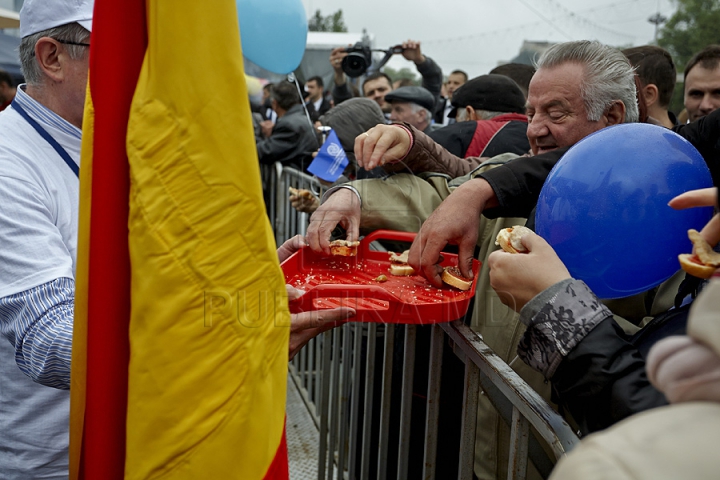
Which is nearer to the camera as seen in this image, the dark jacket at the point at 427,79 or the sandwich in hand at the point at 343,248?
the sandwich in hand at the point at 343,248

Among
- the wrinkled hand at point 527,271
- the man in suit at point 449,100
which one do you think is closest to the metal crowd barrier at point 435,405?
the wrinkled hand at point 527,271

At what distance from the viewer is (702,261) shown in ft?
3.10

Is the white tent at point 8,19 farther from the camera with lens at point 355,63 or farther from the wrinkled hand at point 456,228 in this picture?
the wrinkled hand at point 456,228

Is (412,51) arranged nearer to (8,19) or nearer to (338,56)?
(338,56)

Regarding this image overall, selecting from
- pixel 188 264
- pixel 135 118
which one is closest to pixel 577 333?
pixel 188 264

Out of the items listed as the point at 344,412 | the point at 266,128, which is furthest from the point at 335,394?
the point at 266,128

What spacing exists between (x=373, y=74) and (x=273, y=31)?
86.3 inches

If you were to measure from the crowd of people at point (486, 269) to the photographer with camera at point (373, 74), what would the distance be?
388 centimetres

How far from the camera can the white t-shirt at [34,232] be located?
1454 mm

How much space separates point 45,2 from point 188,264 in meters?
1.13

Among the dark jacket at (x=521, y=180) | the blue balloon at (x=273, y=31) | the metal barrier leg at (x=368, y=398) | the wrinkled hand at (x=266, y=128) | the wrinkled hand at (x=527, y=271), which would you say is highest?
the blue balloon at (x=273, y=31)

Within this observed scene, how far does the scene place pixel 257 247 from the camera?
1.07m

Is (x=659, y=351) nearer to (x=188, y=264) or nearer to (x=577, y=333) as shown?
(x=577, y=333)

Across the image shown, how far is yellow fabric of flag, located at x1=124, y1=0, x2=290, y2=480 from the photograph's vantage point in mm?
975
